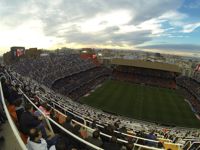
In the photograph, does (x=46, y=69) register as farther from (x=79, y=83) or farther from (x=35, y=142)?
(x=35, y=142)

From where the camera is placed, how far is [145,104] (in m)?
45.2

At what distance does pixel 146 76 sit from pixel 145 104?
27210 mm

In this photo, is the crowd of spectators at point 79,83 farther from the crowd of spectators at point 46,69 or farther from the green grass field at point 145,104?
the green grass field at point 145,104

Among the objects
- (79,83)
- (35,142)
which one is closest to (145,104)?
(79,83)

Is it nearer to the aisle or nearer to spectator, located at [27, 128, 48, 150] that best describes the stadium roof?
the aisle

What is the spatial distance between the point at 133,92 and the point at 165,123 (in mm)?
19732

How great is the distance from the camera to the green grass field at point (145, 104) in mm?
37875

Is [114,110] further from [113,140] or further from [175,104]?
[113,140]

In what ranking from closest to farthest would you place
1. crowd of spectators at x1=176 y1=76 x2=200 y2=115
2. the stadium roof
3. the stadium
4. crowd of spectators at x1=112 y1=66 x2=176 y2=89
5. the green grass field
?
the stadium < the green grass field < crowd of spectators at x1=176 y1=76 x2=200 y2=115 < crowd of spectators at x1=112 y1=66 x2=176 y2=89 < the stadium roof

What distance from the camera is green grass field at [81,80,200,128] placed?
37875mm

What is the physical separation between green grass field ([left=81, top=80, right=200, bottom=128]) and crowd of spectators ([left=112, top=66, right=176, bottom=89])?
304 inches

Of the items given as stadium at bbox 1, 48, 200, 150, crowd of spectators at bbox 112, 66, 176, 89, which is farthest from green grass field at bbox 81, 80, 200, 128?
crowd of spectators at bbox 112, 66, 176, 89

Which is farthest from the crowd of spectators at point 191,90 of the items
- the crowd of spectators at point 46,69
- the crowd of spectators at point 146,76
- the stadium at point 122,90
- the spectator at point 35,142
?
the spectator at point 35,142

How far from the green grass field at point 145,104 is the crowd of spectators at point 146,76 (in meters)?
7.72
